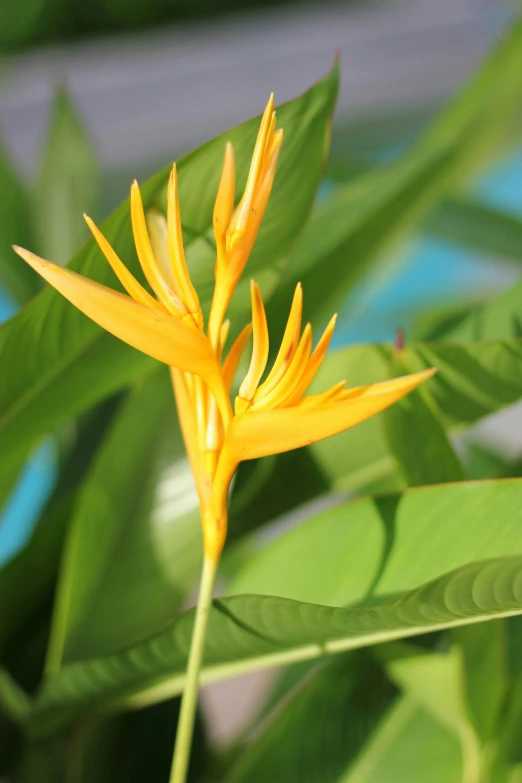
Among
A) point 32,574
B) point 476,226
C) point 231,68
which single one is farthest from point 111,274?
point 231,68

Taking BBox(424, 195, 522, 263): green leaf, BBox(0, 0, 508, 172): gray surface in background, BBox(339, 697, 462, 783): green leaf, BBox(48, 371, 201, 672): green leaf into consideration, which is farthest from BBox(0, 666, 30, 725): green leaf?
BBox(0, 0, 508, 172): gray surface in background

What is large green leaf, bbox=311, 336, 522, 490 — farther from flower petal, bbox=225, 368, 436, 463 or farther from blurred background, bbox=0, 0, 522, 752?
blurred background, bbox=0, 0, 522, 752

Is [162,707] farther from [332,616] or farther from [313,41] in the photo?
Result: [313,41]

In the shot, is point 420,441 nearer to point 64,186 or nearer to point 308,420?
point 308,420

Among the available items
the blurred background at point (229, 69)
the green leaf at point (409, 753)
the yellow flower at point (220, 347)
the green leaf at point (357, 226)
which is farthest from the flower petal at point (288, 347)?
the blurred background at point (229, 69)

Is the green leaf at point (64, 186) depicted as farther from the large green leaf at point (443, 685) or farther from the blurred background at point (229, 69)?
the blurred background at point (229, 69)
